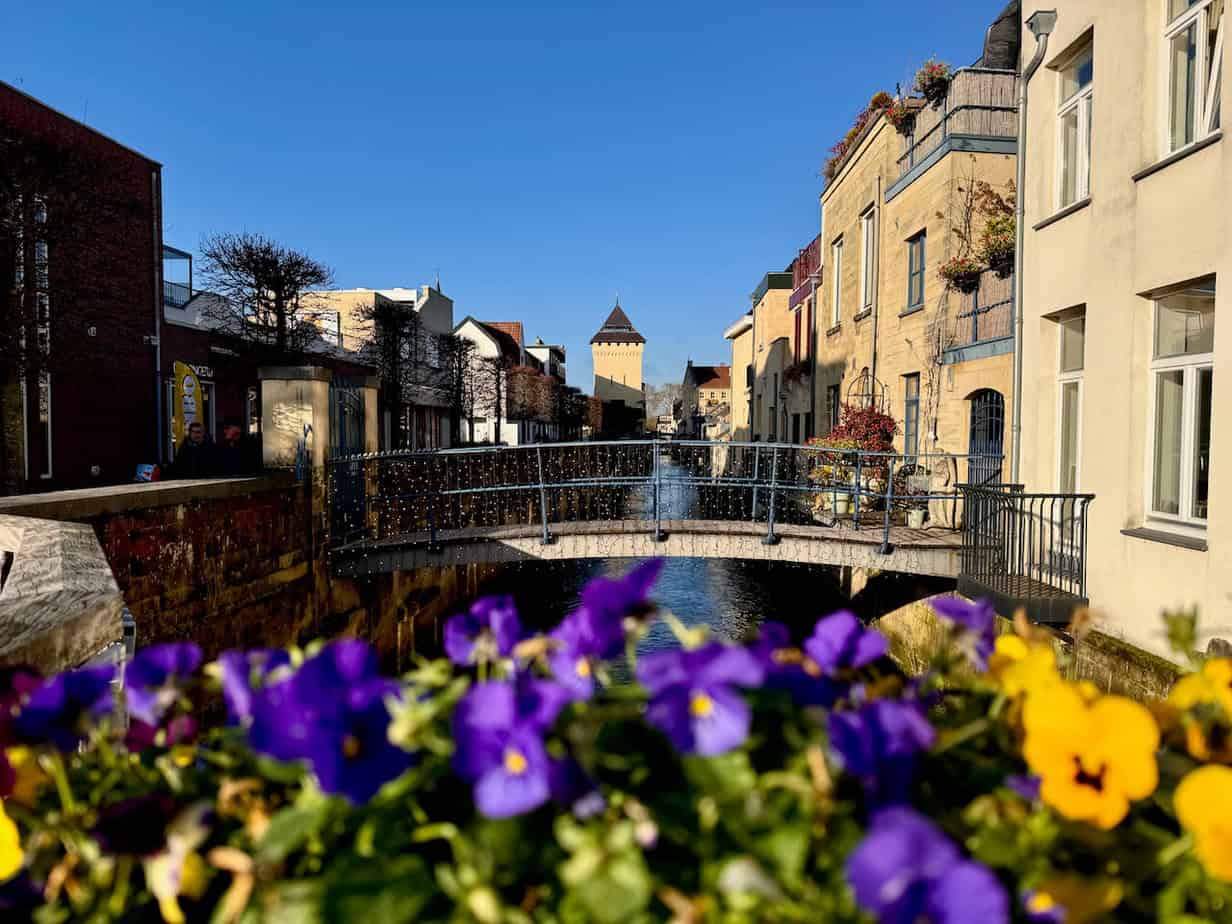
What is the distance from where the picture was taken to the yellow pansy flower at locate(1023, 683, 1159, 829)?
2.31 ft

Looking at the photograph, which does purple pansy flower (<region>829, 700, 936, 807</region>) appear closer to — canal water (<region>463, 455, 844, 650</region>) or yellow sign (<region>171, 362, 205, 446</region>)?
canal water (<region>463, 455, 844, 650</region>)

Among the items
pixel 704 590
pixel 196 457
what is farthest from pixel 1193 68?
pixel 704 590

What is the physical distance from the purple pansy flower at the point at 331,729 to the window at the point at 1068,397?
8.28m

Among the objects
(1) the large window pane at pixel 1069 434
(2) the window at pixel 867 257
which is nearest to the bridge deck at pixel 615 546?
(1) the large window pane at pixel 1069 434

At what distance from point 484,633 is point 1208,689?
32.2 inches

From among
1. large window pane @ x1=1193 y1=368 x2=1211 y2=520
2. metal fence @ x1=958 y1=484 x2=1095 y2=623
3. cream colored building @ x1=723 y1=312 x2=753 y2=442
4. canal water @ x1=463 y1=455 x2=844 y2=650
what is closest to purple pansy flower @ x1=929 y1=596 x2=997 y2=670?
large window pane @ x1=1193 y1=368 x2=1211 y2=520

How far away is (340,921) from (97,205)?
14.3 m

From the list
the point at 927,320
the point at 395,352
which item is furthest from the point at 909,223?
the point at 395,352

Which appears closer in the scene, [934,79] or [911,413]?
[934,79]

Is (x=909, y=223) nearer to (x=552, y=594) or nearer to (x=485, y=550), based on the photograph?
(x=485, y=550)

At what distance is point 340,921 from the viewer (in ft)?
1.98

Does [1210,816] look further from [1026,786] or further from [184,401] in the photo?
[184,401]

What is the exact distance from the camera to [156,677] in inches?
35.7

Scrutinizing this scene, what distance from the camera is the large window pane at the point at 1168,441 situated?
19.9 feet
